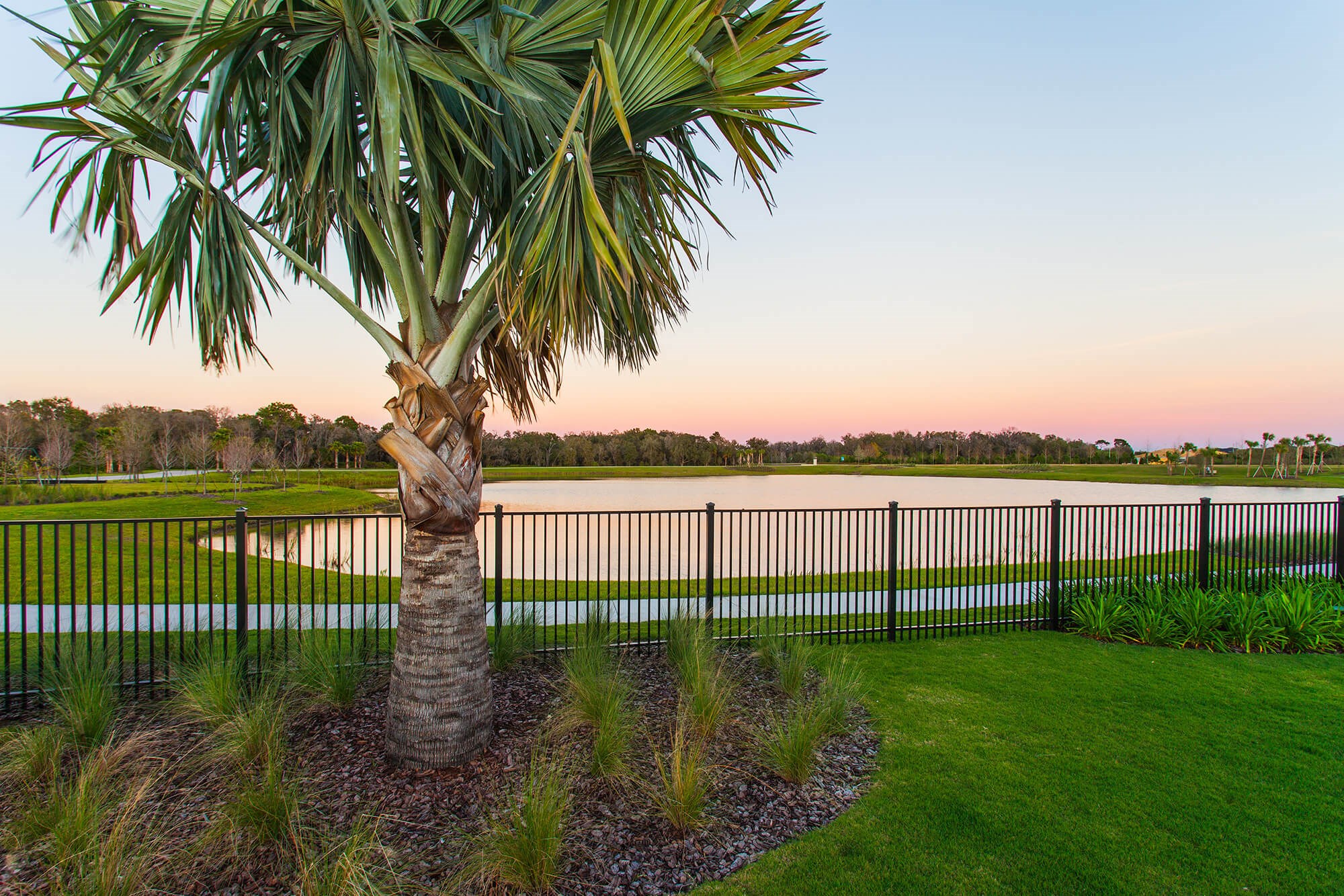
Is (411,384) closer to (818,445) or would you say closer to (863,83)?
(863,83)

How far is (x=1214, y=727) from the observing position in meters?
4.22

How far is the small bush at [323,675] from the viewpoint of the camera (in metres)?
4.18

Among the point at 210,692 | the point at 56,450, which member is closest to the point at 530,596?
the point at 210,692

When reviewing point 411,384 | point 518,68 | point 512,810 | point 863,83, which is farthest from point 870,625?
point 863,83

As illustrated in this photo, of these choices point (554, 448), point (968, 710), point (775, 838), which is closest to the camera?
point (775, 838)

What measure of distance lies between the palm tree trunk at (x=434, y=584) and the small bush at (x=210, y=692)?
1.24 meters

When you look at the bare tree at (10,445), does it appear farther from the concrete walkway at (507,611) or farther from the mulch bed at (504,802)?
the mulch bed at (504,802)

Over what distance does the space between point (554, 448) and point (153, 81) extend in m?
70.0

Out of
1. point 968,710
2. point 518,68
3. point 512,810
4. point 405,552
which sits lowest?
point 968,710

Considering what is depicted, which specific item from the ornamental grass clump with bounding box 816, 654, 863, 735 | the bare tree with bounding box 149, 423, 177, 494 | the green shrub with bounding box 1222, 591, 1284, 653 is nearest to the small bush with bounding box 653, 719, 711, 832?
the ornamental grass clump with bounding box 816, 654, 863, 735

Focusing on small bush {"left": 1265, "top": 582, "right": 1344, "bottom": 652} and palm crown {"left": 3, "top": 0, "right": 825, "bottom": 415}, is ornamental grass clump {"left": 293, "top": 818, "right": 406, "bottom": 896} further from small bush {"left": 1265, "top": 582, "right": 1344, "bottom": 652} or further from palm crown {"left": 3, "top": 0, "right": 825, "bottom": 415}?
small bush {"left": 1265, "top": 582, "right": 1344, "bottom": 652}

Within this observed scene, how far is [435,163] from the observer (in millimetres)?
3814

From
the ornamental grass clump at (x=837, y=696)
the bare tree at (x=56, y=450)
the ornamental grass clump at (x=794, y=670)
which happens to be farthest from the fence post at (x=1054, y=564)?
the bare tree at (x=56, y=450)

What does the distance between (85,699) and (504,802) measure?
10.0 ft
